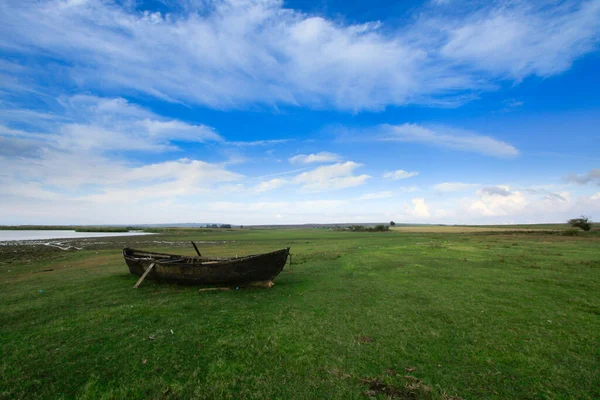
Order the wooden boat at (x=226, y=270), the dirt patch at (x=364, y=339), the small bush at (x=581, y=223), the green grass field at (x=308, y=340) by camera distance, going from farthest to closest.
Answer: the small bush at (x=581, y=223), the wooden boat at (x=226, y=270), the dirt patch at (x=364, y=339), the green grass field at (x=308, y=340)

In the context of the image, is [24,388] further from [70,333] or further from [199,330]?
[199,330]

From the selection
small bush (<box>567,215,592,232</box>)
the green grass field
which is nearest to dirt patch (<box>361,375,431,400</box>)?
the green grass field

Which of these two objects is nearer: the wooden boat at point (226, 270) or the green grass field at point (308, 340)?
the green grass field at point (308, 340)

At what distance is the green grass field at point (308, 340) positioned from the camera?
4.73 metres

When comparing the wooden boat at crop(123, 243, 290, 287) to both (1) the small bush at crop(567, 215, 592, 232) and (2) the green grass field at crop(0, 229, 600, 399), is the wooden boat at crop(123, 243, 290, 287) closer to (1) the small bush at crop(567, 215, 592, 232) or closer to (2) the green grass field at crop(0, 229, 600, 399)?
(2) the green grass field at crop(0, 229, 600, 399)

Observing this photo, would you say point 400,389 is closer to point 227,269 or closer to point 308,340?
point 308,340

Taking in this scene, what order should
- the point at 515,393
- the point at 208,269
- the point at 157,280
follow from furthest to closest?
the point at 157,280 < the point at 208,269 < the point at 515,393

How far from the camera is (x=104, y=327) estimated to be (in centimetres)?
712

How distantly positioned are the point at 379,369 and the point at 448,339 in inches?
93.8

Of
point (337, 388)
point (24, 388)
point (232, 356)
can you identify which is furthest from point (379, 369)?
point (24, 388)

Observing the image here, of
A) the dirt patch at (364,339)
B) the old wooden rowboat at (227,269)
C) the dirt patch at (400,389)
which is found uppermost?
the old wooden rowboat at (227,269)

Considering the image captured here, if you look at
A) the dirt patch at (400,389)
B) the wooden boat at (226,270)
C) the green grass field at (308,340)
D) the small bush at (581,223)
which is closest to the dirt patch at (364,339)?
the green grass field at (308,340)

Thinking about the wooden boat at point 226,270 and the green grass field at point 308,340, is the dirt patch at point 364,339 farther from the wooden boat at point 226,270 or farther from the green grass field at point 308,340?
the wooden boat at point 226,270

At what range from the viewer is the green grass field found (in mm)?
4730
